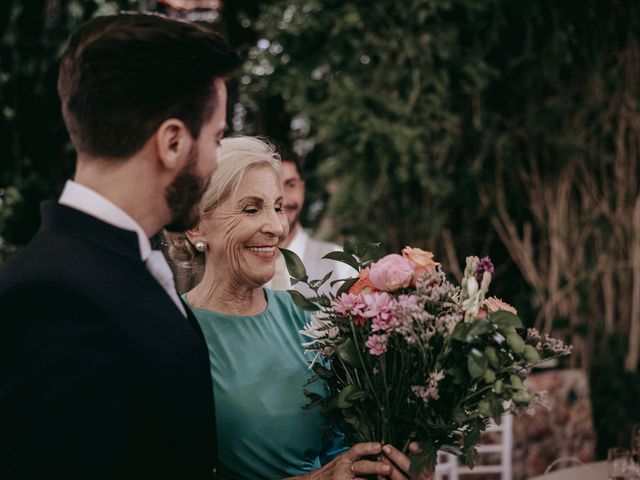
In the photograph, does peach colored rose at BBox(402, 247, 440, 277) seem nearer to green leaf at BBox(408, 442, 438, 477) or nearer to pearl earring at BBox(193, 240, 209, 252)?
green leaf at BBox(408, 442, 438, 477)

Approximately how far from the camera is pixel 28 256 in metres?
1.00

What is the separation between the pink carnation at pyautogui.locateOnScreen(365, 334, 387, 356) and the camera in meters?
1.44

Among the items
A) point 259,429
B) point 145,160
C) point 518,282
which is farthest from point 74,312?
point 518,282

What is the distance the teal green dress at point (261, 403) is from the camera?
1706 millimetres

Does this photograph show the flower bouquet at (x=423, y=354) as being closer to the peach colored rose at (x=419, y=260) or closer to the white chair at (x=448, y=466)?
the peach colored rose at (x=419, y=260)

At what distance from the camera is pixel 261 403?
1.73 meters

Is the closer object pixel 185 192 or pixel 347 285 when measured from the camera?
pixel 185 192

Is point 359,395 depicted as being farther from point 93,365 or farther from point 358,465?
point 93,365

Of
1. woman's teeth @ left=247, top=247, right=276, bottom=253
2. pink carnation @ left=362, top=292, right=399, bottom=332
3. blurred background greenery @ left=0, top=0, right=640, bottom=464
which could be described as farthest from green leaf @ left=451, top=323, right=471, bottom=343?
blurred background greenery @ left=0, top=0, right=640, bottom=464

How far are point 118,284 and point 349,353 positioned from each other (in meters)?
0.62

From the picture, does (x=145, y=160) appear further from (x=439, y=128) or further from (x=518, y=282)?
(x=518, y=282)

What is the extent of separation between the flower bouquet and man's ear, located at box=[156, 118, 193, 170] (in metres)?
0.55

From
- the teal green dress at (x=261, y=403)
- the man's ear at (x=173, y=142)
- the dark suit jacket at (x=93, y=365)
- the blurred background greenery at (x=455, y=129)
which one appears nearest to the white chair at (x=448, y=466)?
the blurred background greenery at (x=455, y=129)

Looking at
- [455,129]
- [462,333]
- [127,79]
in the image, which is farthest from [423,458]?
[455,129]
